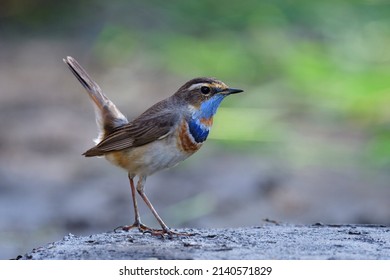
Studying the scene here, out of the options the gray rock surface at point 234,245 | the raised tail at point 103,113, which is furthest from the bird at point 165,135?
the gray rock surface at point 234,245

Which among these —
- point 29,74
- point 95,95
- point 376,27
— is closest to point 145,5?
point 29,74

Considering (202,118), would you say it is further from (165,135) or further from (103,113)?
(103,113)

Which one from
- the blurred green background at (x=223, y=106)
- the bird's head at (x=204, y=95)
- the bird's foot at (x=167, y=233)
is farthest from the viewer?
the blurred green background at (x=223, y=106)

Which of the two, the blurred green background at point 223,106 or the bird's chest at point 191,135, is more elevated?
the blurred green background at point 223,106

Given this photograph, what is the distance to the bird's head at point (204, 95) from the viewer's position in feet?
25.2

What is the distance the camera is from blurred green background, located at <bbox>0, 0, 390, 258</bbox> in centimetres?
1155

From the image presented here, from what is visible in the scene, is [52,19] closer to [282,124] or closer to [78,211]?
[282,124]

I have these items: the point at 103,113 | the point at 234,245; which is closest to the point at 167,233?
the point at 234,245

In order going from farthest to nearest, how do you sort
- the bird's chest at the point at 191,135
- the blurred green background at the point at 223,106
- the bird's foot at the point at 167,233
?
the blurred green background at the point at 223,106 → the bird's chest at the point at 191,135 → the bird's foot at the point at 167,233

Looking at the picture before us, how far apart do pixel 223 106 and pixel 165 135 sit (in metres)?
6.06

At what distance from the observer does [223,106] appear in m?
13.6

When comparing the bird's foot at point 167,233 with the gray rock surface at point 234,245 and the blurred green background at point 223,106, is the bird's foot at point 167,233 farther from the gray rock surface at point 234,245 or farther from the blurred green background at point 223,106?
the blurred green background at point 223,106

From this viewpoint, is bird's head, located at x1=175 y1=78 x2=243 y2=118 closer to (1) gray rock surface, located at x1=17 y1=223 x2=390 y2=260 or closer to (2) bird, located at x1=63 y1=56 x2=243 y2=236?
(2) bird, located at x1=63 y1=56 x2=243 y2=236

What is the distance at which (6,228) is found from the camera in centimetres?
1109
